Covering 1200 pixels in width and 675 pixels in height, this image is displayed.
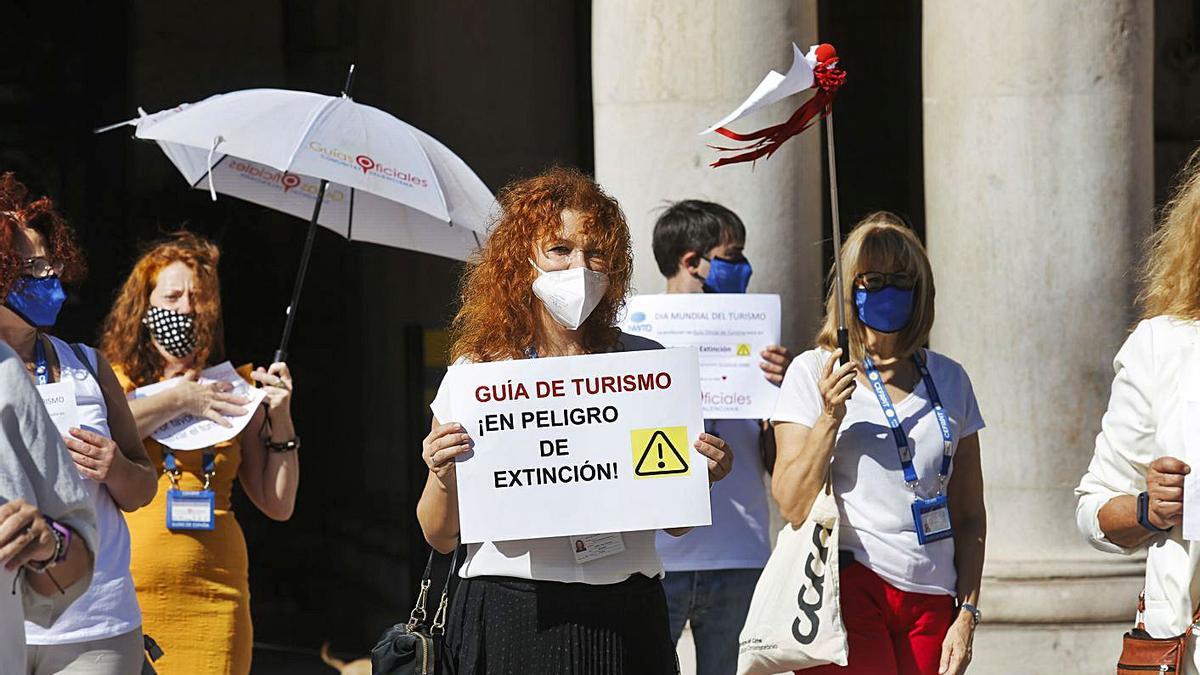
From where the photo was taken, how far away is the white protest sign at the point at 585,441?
12.9ft

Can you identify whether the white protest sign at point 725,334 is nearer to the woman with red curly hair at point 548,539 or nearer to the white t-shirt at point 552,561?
the woman with red curly hair at point 548,539

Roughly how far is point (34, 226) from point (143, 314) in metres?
0.99

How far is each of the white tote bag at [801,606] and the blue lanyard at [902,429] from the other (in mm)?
229

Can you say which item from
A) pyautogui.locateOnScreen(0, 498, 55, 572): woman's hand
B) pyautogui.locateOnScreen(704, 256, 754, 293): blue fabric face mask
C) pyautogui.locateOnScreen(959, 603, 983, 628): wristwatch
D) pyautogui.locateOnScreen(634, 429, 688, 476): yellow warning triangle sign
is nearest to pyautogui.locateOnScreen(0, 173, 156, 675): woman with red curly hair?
pyautogui.locateOnScreen(0, 498, 55, 572): woman's hand

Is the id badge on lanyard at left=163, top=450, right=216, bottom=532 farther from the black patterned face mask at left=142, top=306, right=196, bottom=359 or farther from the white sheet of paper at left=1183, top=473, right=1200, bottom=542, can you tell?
the white sheet of paper at left=1183, top=473, right=1200, bottom=542

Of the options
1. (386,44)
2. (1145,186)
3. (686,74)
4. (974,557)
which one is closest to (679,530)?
(974,557)

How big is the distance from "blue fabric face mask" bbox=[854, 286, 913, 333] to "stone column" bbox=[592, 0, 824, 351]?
1888mm

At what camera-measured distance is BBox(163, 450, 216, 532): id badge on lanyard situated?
221 inches

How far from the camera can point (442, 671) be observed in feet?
13.2

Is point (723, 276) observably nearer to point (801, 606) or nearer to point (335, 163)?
point (335, 163)

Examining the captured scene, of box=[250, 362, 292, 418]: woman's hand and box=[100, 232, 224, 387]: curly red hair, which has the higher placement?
box=[100, 232, 224, 387]: curly red hair

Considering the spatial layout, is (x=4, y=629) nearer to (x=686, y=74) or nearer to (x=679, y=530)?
(x=679, y=530)

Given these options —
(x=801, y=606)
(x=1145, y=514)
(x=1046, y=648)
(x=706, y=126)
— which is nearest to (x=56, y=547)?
(x=801, y=606)

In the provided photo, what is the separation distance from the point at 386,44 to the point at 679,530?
7611mm
